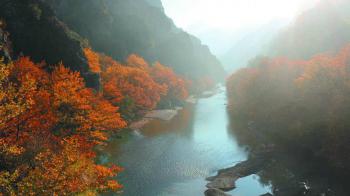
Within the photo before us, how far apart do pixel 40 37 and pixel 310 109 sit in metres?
63.1

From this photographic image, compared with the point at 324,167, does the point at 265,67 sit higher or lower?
higher

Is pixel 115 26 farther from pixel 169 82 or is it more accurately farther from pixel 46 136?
pixel 46 136

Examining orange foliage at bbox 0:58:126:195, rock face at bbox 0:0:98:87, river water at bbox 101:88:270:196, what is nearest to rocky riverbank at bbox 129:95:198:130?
river water at bbox 101:88:270:196

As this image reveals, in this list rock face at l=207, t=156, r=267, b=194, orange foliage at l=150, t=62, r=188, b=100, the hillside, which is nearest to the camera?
rock face at l=207, t=156, r=267, b=194

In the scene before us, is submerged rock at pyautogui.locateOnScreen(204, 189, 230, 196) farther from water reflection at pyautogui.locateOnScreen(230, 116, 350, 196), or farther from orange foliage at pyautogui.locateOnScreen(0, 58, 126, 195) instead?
orange foliage at pyautogui.locateOnScreen(0, 58, 126, 195)

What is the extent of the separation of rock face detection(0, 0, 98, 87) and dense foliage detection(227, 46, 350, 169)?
46.1 meters

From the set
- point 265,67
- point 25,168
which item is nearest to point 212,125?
point 265,67

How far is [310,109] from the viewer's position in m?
61.4

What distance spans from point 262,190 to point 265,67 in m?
62.6

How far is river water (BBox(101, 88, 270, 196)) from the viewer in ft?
153

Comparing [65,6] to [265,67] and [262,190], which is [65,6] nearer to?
[265,67]

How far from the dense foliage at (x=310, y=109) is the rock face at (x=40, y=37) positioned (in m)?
46.1

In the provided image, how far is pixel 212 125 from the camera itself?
94.3 meters

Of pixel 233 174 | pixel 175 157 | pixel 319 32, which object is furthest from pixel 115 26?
pixel 233 174
